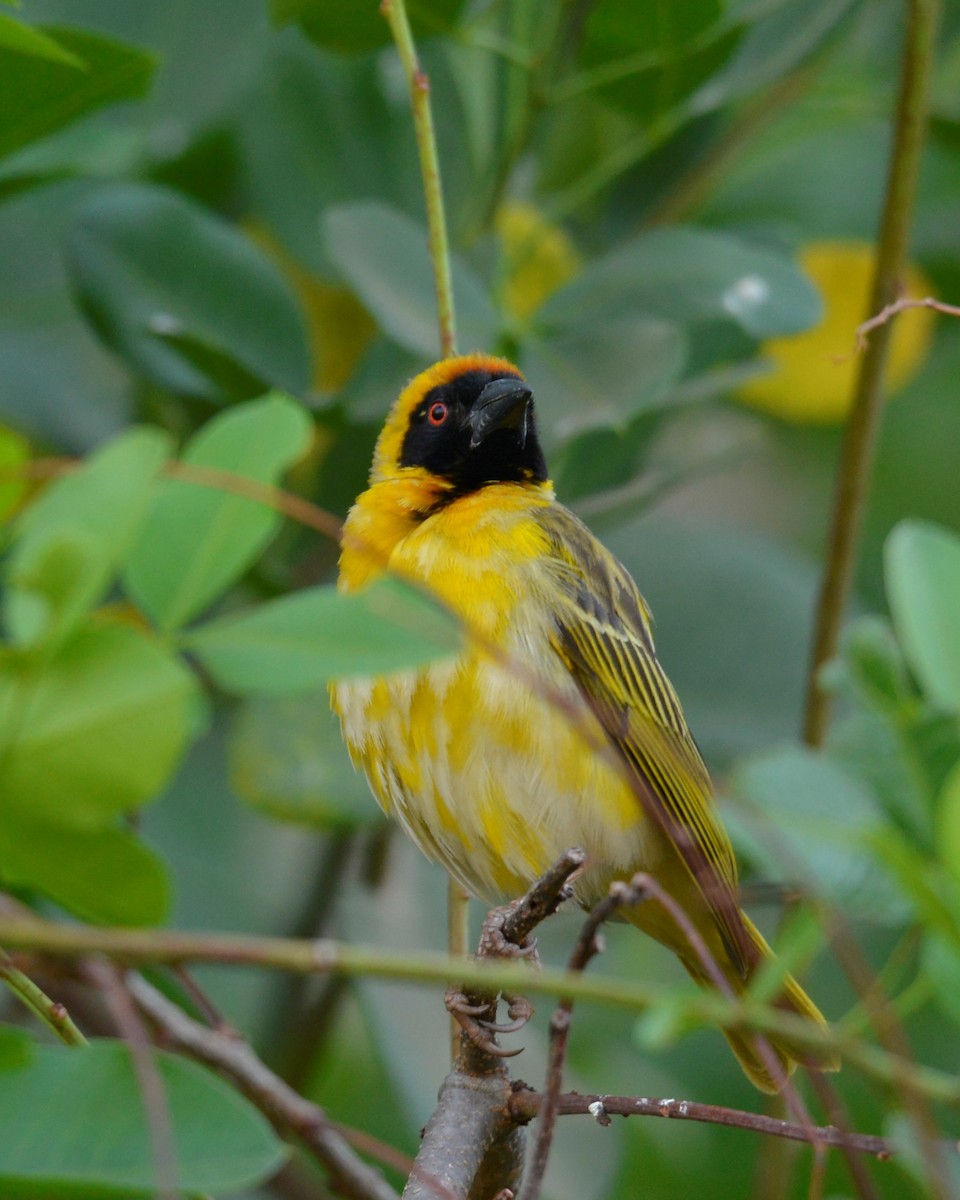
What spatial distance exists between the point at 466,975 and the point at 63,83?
58.3 inches

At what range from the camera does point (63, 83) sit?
1816mm

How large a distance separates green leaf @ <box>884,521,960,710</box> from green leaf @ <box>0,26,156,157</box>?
52.7 inches

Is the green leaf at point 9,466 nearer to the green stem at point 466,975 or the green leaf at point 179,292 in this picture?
the green stem at point 466,975

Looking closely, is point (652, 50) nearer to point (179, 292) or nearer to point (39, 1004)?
point (179, 292)

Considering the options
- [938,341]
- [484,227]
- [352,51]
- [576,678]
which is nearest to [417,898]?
[576,678]

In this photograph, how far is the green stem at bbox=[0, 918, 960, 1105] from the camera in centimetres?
65

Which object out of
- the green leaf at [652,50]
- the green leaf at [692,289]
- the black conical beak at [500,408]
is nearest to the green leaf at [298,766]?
the black conical beak at [500,408]

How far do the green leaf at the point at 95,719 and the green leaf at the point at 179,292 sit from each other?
1624 millimetres

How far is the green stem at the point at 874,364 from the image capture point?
238cm

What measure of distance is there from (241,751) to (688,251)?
1.04 metres

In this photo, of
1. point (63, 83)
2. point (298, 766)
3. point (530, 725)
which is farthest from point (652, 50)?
point (298, 766)

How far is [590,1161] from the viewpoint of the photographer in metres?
2.47

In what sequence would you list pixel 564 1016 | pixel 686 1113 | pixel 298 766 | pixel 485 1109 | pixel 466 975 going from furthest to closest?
1. pixel 298 766
2. pixel 485 1109
3. pixel 686 1113
4. pixel 564 1016
5. pixel 466 975

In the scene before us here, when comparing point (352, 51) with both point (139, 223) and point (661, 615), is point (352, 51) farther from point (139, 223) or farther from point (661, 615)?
point (661, 615)
